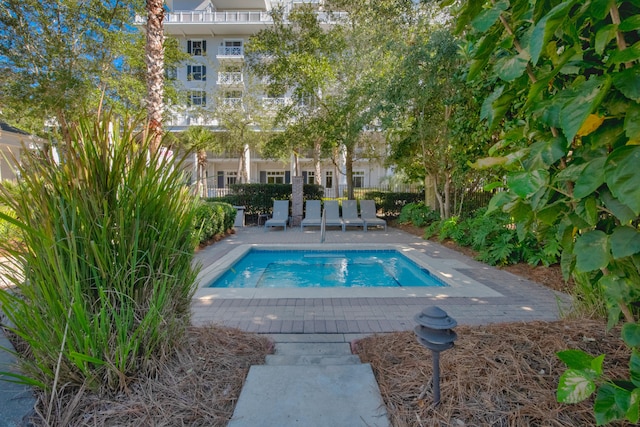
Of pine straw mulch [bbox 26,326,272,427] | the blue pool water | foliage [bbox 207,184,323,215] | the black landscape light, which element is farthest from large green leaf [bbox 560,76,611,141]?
foliage [bbox 207,184,323,215]

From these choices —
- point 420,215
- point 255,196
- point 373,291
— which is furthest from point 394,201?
point 373,291

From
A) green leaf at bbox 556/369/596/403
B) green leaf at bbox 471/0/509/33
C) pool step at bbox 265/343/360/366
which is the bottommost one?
pool step at bbox 265/343/360/366

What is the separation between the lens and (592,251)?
917 mm

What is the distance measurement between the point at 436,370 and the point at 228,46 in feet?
95.5

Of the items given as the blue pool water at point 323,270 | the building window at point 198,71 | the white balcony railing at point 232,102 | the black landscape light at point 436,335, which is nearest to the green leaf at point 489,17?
the black landscape light at point 436,335

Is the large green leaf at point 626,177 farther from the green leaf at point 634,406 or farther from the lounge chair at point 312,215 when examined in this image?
the lounge chair at point 312,215

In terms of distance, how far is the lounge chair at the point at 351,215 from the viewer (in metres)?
11.6

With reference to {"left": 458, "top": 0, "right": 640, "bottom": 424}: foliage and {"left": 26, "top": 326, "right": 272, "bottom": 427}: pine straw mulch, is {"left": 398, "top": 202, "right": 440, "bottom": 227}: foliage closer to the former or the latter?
{"left": 26, "top": 326, "right": 272, "bottom": 427}: pine straw mulch

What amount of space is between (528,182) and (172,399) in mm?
1894

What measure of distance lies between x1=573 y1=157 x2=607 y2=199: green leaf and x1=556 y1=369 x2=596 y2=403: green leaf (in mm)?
498

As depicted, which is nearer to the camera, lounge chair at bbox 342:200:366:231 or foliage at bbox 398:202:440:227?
foliage at bbox 398:202:440:227

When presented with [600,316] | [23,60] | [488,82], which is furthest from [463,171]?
[23,60]

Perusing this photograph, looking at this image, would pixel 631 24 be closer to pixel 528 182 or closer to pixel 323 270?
pixel 528 182

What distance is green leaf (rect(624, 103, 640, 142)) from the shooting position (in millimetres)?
773
